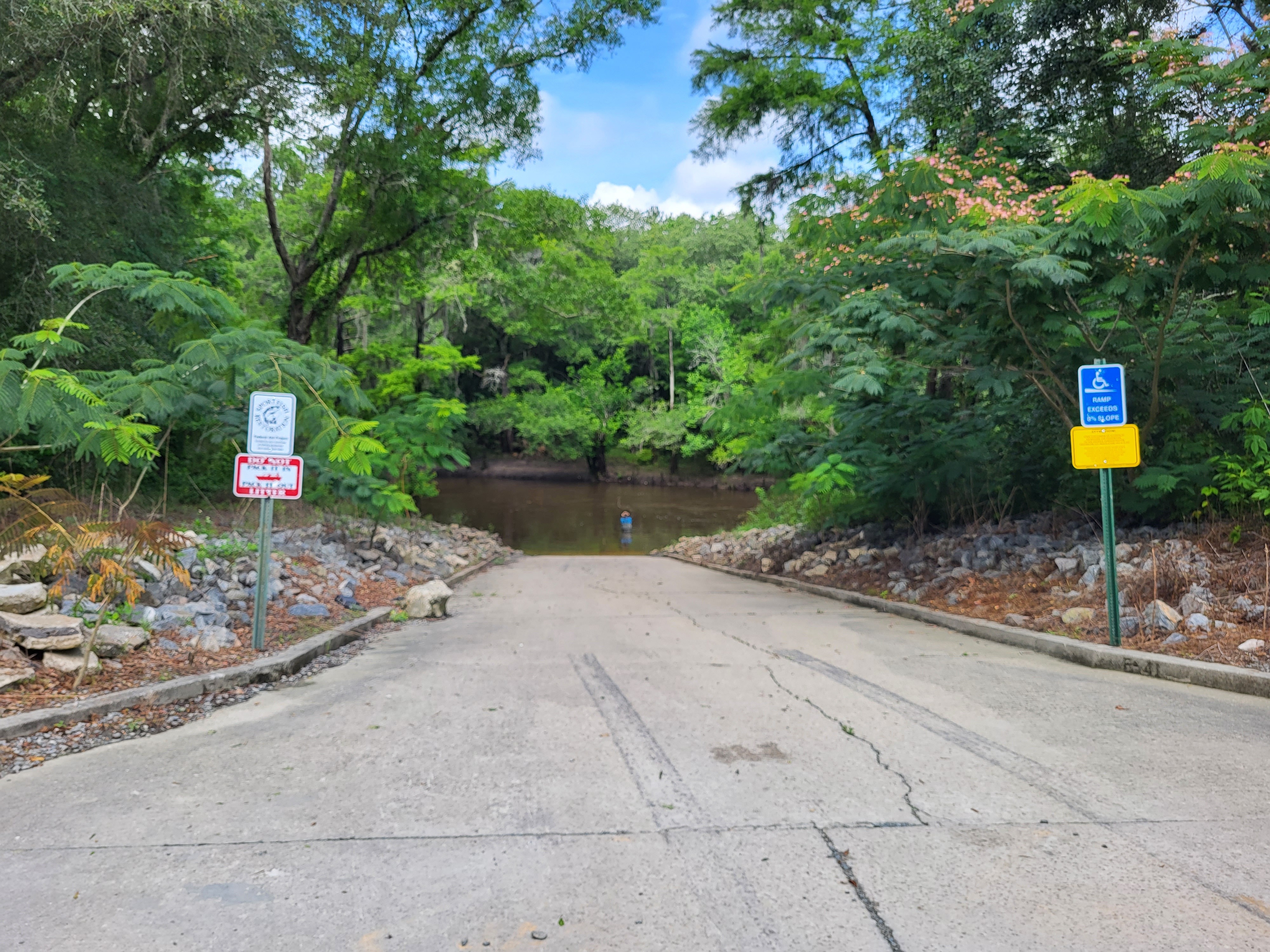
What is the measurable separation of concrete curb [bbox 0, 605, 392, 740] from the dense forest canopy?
1.98m

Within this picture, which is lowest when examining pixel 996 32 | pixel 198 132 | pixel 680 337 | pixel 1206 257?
pixel 1206 257

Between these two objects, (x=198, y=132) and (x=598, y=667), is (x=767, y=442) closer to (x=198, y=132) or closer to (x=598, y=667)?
(x=598, y=667)

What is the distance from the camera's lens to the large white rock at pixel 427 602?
1016 cm

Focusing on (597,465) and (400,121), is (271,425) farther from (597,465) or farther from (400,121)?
(597,465)

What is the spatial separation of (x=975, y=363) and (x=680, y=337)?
146 ft

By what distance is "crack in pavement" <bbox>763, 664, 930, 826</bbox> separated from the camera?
3.72 metres

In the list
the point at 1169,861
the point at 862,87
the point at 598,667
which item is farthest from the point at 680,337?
the point at 1169,861

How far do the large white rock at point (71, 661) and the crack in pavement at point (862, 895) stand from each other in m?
5.19

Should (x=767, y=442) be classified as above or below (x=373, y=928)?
above

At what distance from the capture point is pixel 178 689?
564cm

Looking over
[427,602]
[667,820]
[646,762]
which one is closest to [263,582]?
[427,602]

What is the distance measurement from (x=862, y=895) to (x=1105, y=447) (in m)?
5.86

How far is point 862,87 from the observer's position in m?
16.8

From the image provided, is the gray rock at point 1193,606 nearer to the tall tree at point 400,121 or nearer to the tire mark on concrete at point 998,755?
the tire mark on concrete at point 998,755
